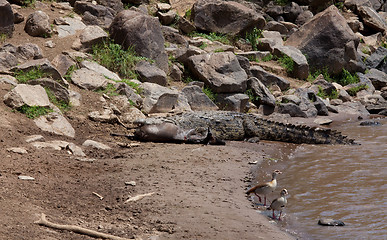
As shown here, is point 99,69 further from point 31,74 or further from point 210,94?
point 210,94

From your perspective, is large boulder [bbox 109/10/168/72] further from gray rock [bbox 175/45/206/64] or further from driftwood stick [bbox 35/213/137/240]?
driftwood stick [bbox 35/213/137/240]

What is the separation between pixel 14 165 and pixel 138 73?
18.4 ft

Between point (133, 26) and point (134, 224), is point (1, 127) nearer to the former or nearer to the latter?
point (134, 224)

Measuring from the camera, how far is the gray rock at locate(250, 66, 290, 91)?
1314 cm

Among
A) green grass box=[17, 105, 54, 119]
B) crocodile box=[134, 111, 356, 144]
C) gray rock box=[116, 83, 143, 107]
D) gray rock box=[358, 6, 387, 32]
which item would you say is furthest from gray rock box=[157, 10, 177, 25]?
gray rock box=[358, 6, 387, 32]

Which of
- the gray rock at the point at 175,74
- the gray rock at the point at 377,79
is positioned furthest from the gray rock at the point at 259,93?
the gray rock at the point at 377,79

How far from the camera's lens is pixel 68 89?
29.8 feet

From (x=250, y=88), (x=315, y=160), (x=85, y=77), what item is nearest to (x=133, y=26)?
(x=85, y=77)

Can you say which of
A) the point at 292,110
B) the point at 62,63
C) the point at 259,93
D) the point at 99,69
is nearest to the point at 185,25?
the point at 259,93

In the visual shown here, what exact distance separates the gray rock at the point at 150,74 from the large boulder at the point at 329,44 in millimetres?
6292

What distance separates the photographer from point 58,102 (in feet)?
27.9

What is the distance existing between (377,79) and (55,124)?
37.4ft

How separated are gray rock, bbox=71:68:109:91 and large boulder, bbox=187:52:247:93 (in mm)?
2879

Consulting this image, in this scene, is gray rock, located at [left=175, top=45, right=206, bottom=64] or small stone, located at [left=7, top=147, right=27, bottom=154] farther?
gray rock, located at [left=175, top=45, right=206, bottom=64]
